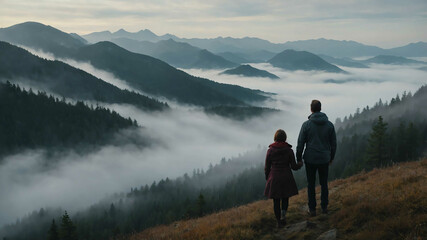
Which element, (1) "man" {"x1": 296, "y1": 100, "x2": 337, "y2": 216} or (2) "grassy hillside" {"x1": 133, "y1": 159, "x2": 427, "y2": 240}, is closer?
(2) "grassy hillside" {"x1": 133, "y1": 159, "x2": 427, "y2": 240}

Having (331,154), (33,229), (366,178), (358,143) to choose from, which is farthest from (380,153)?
(33,229)

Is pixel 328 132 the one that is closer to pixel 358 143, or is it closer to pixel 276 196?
pixel 276 196

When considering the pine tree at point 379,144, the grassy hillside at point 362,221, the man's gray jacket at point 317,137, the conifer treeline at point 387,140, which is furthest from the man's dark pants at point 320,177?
the pine tree at point 379,144

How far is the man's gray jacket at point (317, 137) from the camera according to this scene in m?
10.3

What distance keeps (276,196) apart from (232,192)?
4719 inches

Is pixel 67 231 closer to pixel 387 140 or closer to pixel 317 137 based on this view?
pixel 317 137

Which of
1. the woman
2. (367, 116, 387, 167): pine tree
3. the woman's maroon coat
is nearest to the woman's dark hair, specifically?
the woman

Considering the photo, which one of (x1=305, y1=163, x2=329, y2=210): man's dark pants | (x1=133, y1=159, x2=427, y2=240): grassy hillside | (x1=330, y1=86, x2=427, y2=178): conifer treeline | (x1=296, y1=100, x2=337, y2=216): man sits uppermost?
(x1=296, y1=100, x2=337, y2=216): man

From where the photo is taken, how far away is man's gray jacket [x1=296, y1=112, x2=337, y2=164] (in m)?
10.3

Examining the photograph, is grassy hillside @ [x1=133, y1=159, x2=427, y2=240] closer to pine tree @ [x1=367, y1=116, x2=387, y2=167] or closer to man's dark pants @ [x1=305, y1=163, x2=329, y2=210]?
man's dark pants @ [x1=305, y1=163, x2=329, y2=210]

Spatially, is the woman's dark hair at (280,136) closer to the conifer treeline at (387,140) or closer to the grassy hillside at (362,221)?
the grassy hillside at (362,221)

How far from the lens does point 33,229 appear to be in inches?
6383

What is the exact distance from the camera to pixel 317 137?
10359 millimetres

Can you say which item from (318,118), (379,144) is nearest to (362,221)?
(318,118)
